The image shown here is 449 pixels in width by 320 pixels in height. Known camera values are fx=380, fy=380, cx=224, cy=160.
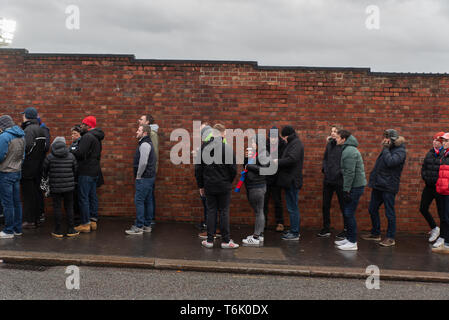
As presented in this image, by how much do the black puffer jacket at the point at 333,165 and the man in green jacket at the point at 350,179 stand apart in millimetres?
497

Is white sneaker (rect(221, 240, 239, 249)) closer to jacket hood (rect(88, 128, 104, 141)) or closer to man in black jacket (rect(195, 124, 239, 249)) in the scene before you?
man in black jacket (rect(195, 124, 239, 249))

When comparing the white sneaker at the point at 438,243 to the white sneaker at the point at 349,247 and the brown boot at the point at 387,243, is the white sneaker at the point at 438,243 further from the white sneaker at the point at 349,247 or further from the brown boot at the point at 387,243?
the white sneaker at the point at 349,247

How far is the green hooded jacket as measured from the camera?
21.0ft

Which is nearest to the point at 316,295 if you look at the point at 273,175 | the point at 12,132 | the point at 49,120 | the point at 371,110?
the point at 273,175

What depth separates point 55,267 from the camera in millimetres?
5469

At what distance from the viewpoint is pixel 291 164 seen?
6996mm

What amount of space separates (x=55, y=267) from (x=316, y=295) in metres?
3.65

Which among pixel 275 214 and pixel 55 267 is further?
pixel 275 214

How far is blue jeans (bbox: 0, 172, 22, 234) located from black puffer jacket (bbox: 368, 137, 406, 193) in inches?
256

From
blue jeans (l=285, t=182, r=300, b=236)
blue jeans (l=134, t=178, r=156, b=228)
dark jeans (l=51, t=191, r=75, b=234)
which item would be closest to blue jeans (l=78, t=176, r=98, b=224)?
dark jeans (l=51, t=191, r=75, b=234)

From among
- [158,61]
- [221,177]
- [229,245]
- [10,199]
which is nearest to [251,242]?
[229,245]

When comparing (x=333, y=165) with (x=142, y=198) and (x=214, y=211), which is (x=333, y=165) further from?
(x=142, y=198)
